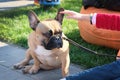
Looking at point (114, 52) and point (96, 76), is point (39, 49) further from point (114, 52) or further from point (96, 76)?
point (114, 52)

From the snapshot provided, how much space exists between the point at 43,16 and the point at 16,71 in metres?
2.73

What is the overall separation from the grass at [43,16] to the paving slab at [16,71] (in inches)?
7.4

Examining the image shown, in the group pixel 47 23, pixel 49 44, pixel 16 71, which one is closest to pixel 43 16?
pixel 16 71

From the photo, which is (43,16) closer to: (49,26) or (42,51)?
(42,51)

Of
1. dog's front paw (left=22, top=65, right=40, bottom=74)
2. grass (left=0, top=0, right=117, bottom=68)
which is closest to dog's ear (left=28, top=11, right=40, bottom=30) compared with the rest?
dog's front paw (left=22, top=65, right=40, bottom=74)

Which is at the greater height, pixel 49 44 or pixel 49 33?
pixel 49 33

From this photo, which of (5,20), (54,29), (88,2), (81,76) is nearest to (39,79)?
(54,29)

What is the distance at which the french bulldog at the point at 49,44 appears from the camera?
3.41m

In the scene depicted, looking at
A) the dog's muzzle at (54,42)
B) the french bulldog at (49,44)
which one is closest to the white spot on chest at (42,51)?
the french bulldog at (49,44)

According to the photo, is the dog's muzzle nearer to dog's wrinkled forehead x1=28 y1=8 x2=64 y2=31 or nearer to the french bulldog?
the french bulldog

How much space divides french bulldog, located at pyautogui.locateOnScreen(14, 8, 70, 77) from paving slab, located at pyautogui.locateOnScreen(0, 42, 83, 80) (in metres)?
0.10

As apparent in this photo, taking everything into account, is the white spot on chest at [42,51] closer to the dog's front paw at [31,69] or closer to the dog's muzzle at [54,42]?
the dog's muzzle at [54,42]

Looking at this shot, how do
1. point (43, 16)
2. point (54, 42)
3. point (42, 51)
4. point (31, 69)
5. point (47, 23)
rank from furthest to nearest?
point (43, 16)
point (31, 69)
point (42, 51)
point (47, 23)
point (54, 42)

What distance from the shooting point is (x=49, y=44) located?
3.41m
